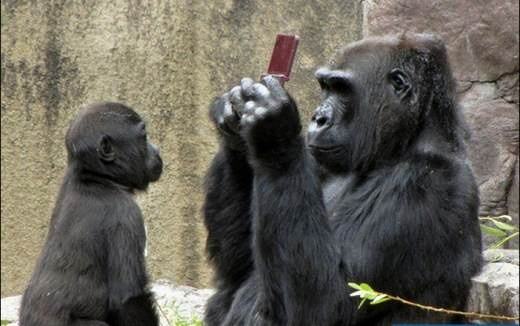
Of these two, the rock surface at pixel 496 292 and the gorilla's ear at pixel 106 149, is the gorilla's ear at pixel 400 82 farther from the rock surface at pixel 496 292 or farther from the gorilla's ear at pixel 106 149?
the gorilla's ear at pixel 106 149

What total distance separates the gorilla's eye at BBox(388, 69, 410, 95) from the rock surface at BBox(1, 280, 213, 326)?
1905mm

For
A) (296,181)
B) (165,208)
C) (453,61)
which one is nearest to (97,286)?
(296,181)

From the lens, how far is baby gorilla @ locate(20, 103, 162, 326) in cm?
508

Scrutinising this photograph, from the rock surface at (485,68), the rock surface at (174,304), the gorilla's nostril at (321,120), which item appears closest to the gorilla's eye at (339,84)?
the gorilla's nostril at (321,120)

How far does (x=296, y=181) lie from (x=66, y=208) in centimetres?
126

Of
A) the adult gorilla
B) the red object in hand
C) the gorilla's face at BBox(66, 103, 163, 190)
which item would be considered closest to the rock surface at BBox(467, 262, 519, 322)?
the adult gorilla

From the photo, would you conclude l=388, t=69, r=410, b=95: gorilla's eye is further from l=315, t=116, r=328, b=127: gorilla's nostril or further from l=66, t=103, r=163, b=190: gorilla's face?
l=66, t=103, r=163, b=190: gorilla's face

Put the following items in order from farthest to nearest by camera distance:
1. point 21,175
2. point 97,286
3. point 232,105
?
point 21,175
point 97,286
point 232,105

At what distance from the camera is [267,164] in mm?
4422

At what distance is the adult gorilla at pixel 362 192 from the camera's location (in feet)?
14.4

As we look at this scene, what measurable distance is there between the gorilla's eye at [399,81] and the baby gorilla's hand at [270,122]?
1.39ft

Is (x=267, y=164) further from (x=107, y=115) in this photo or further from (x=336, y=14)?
(x=336, y=14)

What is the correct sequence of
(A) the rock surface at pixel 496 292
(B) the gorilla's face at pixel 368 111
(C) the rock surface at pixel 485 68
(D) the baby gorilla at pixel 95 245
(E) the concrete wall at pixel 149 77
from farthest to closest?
(E) the concrete wall at pixel 149 77 < (C) the rock surface at pixel 485 68 < (A) the rock surface at pixel 496 292 < (D) the baby gorilla at pixel 95 245 < (B) the gorilla's face at pixel 368 111

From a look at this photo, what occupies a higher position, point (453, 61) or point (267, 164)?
point (453, 61)
